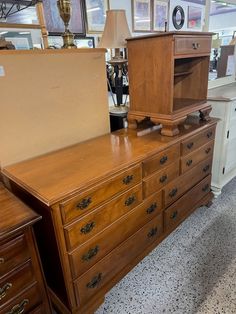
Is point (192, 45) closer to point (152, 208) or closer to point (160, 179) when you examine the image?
point (160, 179)

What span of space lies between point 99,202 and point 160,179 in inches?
20.5

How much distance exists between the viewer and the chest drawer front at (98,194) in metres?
1.02

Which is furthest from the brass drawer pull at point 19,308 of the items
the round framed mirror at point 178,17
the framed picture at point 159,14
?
the round framed mirror at point 178,17

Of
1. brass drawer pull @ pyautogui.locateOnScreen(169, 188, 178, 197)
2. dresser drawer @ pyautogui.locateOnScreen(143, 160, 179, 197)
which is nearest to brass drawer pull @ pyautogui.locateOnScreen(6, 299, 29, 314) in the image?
dresser drawer @ pyautogui.locateOnScreen(143, 160, 179, 197)

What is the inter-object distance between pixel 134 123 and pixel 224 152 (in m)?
1.05

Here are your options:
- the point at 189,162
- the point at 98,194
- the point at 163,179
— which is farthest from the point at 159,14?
the point at 98,194

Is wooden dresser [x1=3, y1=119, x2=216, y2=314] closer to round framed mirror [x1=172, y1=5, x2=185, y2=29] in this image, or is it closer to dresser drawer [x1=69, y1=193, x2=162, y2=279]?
dresser drawer [x1=69, y1=193, x2=162, y2=279]

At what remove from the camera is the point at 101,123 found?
1.69 metres

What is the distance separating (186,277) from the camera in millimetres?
1567

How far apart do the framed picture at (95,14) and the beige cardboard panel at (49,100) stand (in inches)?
38.5

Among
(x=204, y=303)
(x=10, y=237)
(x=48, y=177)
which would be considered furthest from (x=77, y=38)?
(x=204, y=303)

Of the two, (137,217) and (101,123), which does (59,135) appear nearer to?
(101,123)

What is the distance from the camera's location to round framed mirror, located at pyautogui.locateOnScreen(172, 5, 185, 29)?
3.07 m

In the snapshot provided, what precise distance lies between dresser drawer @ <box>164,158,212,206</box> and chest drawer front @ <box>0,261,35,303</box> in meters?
0.96
